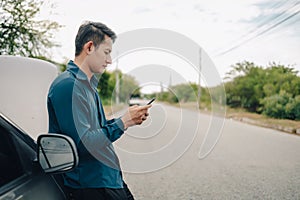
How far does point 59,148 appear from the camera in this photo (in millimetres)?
1296

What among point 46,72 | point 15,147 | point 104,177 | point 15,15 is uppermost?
point 15,15

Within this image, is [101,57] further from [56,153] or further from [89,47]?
[56,153]

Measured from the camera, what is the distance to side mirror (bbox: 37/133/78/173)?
1281 millimetres

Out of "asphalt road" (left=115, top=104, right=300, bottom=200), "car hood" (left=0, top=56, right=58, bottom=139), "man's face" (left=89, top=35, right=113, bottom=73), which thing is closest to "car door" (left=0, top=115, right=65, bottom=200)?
"car hood" (left=0, top=56, right=58, bottom=139)

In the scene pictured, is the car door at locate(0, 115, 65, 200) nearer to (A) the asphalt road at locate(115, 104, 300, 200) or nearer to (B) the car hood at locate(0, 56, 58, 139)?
(B) the car hood at locate(0, 56, 58, 139)

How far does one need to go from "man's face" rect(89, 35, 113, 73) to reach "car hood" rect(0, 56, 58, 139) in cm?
31

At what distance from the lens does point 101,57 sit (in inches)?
64.3

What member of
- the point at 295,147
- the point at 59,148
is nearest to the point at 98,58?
the point at 59,148

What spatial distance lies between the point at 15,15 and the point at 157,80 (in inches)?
285

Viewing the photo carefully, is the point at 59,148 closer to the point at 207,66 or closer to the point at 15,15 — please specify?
the point at 207,66

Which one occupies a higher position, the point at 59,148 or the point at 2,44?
the point at 2,44

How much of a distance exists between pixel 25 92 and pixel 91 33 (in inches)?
16.4

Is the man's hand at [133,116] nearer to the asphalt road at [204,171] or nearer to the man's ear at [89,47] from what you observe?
the man's ear at [89,47]

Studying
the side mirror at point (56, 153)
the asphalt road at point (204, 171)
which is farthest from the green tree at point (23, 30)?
the side mirror at point (56, 153)
